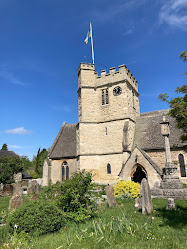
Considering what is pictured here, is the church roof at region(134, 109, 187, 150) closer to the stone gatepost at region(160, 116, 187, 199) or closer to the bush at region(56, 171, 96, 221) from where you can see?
the stone gatepost at region(160, 116, 187, 199)

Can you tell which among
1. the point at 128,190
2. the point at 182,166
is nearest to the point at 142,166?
the point at 128,190

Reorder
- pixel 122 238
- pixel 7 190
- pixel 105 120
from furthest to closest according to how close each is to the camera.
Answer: pixel 105 120, pixel 7 190, pixel 122 238

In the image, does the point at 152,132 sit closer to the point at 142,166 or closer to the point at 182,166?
the point at 182,166

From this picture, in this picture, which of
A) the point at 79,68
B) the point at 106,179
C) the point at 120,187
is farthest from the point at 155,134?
the point at 79,68

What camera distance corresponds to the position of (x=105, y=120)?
21.4 meters

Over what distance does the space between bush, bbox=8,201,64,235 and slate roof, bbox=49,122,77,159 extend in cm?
1645

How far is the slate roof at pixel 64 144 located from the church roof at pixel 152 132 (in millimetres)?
8572

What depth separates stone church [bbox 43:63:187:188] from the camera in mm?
19266

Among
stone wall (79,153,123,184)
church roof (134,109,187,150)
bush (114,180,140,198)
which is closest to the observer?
bush (114,180,140,198)

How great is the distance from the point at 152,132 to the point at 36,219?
1706 cm

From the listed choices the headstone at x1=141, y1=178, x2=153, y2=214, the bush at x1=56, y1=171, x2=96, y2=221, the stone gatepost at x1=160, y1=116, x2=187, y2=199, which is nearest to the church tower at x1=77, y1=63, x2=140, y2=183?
the stone gatepost at x1=160, y1=116, x2=187, y2=199

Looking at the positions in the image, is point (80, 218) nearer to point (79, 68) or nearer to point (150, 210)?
point (150, 210)

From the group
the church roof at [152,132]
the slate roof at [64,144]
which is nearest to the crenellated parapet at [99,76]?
the church roof at [152,132]

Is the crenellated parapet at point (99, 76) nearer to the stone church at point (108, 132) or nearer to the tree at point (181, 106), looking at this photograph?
the stone church at point (108, 132)
